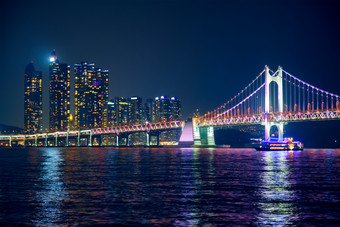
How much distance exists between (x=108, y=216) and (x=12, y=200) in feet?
21.4

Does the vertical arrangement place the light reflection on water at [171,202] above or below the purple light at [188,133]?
below

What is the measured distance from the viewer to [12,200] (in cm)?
2208

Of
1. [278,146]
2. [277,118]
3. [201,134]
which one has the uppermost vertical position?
[277,118]

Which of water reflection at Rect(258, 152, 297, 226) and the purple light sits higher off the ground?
the purple light

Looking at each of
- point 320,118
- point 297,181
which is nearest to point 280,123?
point 320,118

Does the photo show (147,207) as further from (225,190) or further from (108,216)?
(225,190)

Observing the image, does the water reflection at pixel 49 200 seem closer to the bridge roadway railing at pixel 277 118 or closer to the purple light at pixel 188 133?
the bridge roadway railing at pixel 277 118

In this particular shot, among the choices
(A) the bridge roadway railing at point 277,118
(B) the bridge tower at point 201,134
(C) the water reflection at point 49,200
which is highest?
(A) the bridge roadway railing at point 277,118

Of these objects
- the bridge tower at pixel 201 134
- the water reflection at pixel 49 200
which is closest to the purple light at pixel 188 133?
the bridge tower at pixel 201 134

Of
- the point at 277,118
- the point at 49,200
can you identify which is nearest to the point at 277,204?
the point at 49,200

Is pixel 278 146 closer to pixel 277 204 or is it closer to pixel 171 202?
pixel 277 204

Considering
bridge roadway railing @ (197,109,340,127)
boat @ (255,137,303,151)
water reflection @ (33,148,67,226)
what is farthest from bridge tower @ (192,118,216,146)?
water reflection @ (33,148,67,226)

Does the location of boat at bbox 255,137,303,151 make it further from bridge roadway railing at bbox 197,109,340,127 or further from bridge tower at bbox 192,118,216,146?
bridge tower at bbox 192,118,216,146

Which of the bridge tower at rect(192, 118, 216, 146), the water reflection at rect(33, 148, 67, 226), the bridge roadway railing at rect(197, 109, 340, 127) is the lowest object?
the water reflection at rect(33, 148, 67, 226)
